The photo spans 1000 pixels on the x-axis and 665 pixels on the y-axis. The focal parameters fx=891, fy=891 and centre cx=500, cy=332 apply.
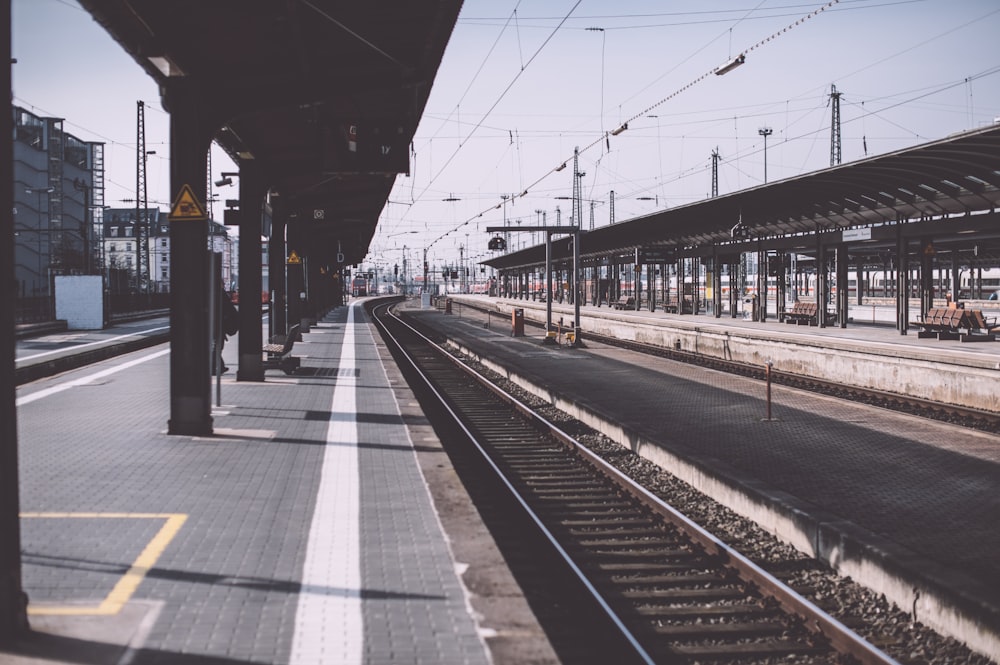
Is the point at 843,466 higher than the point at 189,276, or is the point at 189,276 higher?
the point at 189,276

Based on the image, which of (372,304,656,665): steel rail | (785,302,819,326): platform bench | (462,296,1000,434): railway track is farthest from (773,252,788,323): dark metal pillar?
(372,304,656,665): steel rail

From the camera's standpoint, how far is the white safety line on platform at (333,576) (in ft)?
14.8

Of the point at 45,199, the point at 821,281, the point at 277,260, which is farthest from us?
the point at 45,199

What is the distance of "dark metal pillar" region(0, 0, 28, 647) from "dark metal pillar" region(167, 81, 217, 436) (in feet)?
19.1

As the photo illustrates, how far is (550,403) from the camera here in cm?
1730

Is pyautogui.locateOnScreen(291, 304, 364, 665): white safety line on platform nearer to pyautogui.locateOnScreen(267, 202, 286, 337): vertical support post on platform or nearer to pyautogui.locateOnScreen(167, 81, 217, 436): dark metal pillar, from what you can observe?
pyautogui.locateOnScreen(167, 81, 217, 436): dark metal pillar

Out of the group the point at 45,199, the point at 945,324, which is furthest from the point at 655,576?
the point at 45,199

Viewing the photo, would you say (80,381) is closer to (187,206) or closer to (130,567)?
(187,206)

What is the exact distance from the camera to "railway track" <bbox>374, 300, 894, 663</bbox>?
538 cm

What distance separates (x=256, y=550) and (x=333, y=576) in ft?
2.61

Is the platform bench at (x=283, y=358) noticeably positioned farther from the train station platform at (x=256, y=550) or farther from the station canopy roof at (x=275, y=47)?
the train station platform at (x=256, y=550)

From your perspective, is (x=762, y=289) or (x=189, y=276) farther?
(x=762, y=289)

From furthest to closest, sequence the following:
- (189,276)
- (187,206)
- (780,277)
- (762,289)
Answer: (762,289) < (780,277) < (189,276) < (187,206)

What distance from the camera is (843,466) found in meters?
10.0
